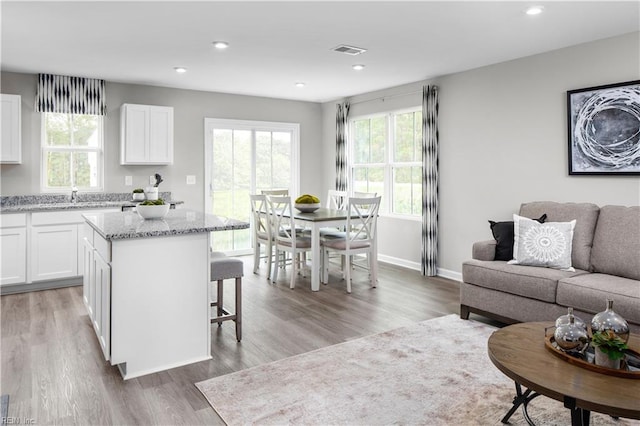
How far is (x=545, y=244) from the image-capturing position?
3732 millimetres

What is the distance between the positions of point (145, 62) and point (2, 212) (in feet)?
7.11

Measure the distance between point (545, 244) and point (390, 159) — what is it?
3.04m

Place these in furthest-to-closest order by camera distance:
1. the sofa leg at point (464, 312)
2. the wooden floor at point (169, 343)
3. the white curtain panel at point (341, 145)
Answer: the white curtain panel at point (341, 145)
the sofa leg at point (464, 312)
the wooden floor at point (169, 343)

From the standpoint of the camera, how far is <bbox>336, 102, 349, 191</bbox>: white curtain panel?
7086 millimetres

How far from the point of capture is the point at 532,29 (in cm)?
373

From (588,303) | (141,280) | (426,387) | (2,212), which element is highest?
(2,212)

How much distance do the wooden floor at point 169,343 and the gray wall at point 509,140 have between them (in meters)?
0.79

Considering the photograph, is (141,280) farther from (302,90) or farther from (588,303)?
(302,90)

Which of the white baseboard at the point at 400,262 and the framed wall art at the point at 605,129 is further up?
the framed wall art at the point at 605,129

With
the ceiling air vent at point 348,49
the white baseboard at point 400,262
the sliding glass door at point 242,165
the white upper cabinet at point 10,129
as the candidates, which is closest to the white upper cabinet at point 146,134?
the sliding glass door at point 242,165

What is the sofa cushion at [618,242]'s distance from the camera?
3.49 meters

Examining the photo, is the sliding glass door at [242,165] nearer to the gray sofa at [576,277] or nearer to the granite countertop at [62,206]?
the granite countertop at [62,206]

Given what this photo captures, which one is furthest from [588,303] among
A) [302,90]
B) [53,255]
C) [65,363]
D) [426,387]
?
[53,255]

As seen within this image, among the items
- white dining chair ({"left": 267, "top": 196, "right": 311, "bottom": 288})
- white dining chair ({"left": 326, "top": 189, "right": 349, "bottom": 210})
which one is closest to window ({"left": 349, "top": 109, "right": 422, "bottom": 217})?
white dining chair ({"left": 326, "top": 189, "right": 349, "bottom": 210})
